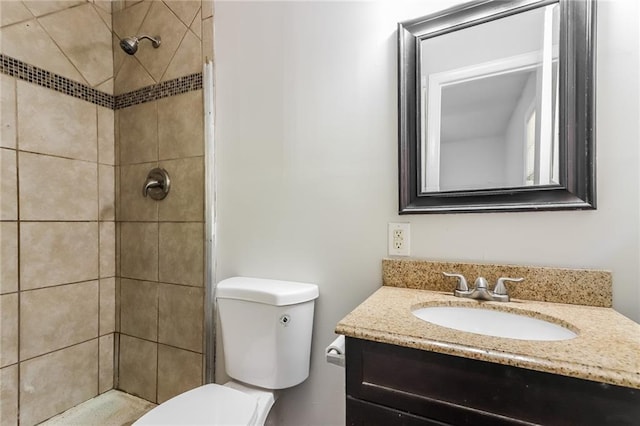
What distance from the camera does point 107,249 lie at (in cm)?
167

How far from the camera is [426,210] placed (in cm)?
104

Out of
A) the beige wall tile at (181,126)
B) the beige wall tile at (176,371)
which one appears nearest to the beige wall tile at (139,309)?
the beige wall tile at (176,371)

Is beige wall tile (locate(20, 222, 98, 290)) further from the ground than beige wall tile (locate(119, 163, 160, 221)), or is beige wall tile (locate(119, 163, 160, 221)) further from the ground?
beige wall tile (locate(119, 163, 160, 221))

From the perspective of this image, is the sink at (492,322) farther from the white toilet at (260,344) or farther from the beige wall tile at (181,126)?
the beige wall tile at (181,126)

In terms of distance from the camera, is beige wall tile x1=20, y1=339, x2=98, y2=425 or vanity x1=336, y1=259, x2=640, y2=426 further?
beige wall tile x1=20, y1=339, x2=98, y2=425

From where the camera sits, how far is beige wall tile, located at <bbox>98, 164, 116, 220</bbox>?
1.64 metres

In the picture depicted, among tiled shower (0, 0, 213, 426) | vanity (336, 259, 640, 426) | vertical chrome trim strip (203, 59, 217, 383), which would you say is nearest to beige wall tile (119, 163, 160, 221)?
tiled shower (0, 0, 213, 426)

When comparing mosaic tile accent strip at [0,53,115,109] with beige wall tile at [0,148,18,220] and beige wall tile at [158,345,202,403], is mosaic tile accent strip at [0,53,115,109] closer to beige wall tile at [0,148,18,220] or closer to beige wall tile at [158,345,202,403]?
beige wall tile at [0,148,18,220]

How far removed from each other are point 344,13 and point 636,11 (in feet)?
2.84

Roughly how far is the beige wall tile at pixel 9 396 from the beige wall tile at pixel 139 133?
1.05m

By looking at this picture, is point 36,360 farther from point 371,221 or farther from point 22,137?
point 371,221

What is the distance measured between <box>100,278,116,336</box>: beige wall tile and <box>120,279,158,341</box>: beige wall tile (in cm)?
6

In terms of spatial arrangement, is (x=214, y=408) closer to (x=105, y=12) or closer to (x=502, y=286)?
(x=502, y=286)

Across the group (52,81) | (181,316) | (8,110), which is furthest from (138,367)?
(52,81)
